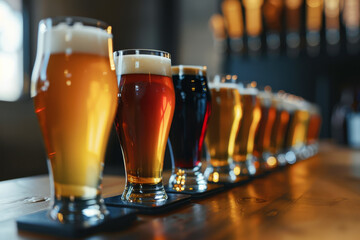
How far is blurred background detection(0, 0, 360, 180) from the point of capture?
3.71 m

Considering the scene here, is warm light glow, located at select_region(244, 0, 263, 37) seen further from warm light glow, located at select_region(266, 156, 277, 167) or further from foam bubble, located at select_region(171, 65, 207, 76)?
foam bubble, located at select_region(171, 65, 207, 76)

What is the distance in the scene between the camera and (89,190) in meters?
0.63

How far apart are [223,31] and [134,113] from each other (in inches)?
244

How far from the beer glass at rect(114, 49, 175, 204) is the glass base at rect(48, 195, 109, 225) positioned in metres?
0.15

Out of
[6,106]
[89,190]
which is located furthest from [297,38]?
[89,190]

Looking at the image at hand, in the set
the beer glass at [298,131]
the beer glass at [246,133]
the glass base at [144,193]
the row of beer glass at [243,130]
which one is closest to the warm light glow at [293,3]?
the beer glass at [298,131]

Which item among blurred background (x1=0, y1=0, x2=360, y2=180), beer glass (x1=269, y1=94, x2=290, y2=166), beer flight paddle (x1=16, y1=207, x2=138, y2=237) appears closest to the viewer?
beer flight paddle (x1=16, y1=207, x2=138, y2=237)

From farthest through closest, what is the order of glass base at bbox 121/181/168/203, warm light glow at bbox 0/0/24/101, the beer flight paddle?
warm light glow at bbox 0/0/24/101, glass base at bbox 121/181/168/203, the beer flight paddle

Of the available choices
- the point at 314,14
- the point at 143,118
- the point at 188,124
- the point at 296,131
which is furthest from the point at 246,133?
the point at 314,14

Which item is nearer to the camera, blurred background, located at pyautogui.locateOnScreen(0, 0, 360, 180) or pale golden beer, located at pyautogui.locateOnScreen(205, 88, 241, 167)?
pale golden beer, located at pyautogui.locateOnScreen(205, 88, 241, 167)

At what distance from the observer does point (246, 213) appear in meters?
0.69

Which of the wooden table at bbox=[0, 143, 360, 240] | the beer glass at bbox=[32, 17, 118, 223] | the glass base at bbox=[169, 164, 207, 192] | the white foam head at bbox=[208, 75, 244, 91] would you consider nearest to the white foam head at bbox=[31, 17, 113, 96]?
the beer glass at bbox=[32, 17, 118, 223]

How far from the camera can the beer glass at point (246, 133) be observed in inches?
51.1

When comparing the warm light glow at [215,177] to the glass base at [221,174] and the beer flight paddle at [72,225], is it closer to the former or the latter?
the glass base at [221,174]
